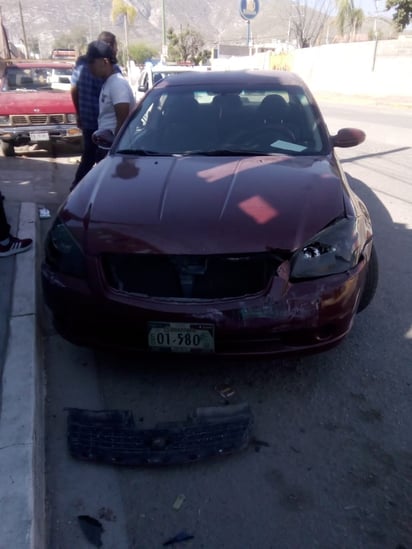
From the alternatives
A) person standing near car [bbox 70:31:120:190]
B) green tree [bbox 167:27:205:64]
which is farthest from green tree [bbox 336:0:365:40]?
person standing near car [bbox 70:31:120:190]

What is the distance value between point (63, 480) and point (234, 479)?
0.77 m

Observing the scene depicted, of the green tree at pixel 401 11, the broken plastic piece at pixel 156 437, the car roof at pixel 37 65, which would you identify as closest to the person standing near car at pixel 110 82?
the broken plastic piece at pixel 156 437

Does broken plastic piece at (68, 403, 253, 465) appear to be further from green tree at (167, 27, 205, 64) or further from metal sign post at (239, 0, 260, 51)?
green tree at (167, 27, 205, 64)

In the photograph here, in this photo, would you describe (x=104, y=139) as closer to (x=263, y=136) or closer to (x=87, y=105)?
(x=263, y=136)

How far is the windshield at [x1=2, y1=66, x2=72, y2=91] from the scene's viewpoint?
10.8m

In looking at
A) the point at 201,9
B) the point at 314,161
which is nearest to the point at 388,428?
the point at 314,161

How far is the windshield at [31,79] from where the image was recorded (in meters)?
10.8

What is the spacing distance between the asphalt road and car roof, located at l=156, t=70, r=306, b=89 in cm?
209

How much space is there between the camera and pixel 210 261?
9.61 ft

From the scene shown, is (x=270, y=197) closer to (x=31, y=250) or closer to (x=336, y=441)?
(x=336, y=441)

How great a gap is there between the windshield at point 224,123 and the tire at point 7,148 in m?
5.98

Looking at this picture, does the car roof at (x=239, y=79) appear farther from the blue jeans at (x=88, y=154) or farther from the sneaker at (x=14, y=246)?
the sneaker at (x=14, y=246)

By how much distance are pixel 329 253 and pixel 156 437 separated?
1.27 meters

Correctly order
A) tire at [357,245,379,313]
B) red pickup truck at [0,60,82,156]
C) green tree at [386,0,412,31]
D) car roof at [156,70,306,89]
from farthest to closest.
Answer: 1. green tree at [386,0,412,31]
2. red pickup truck at [0,60,82,156]
3. car roof at [156,70,306,89]
4. tire at [357,245,379,313]
